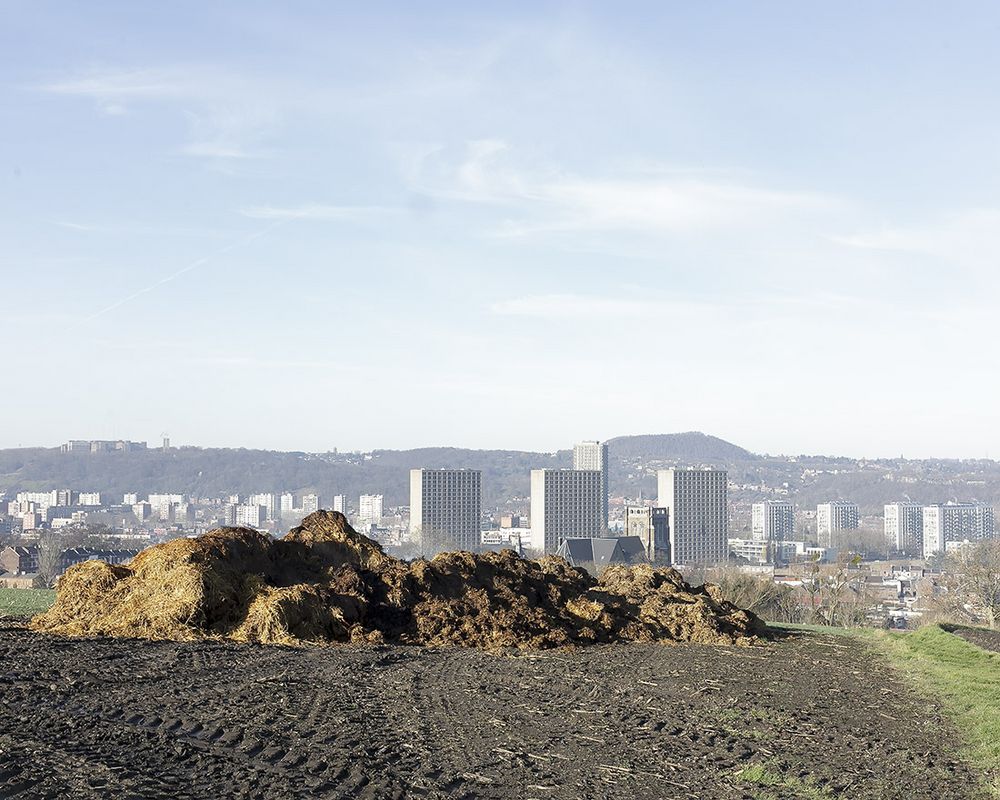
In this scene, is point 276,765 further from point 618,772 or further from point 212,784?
point 618,772

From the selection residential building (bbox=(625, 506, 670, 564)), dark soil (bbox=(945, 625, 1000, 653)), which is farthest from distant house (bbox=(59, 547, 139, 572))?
residential building (bbox=(625, 506, 670, 564))

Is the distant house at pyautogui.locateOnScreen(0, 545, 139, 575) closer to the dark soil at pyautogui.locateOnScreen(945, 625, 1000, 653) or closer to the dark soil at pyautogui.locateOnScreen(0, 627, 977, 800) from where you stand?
the dark soil at pyautogui.locateOnScreen(945, 625, 1000, 653)

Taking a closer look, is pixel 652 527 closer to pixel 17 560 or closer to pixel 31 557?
pixel 31 557

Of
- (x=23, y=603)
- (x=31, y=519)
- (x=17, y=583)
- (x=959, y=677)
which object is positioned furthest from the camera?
(x=31, y=519)

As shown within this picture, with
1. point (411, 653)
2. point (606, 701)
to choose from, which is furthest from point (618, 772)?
point (411, 653)

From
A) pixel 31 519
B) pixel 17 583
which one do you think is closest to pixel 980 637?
pixel 17 583

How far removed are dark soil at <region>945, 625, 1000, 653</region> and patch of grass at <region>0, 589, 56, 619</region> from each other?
58.7 ft

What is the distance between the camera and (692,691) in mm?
12375

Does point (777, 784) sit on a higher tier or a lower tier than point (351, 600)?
lower

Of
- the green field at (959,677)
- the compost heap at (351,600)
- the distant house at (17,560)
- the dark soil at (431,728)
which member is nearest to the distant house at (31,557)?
the distant house at (17,560)

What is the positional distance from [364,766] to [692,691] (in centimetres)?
592

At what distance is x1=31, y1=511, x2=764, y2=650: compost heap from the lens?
1498 cm

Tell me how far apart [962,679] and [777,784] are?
8056 millimetres

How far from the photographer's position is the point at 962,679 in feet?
47.4
